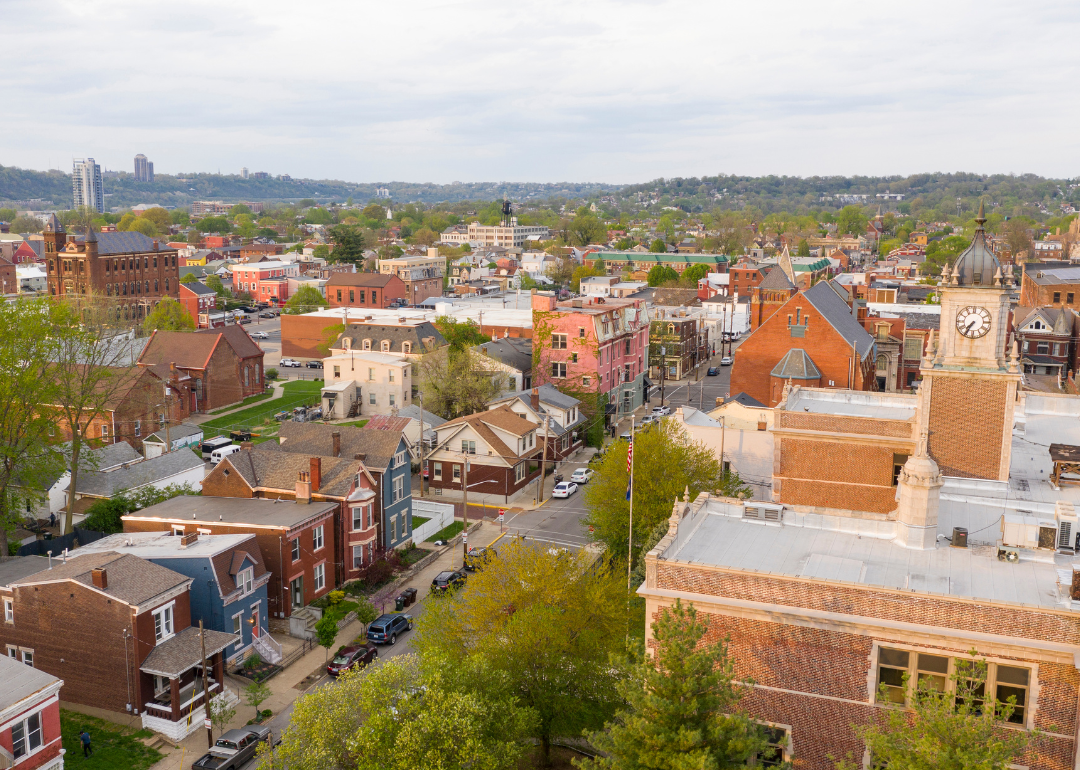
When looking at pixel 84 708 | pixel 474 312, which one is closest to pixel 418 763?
pixel 84 708

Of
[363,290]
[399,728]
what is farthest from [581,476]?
[363,290]

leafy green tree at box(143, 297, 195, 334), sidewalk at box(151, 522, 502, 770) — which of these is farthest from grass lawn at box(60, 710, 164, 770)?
leafy green tree at box(143, 297, 195, 334)

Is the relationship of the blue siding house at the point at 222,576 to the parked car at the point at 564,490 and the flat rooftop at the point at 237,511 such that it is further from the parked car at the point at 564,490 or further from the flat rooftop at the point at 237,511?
the parked car at the point at 564,490

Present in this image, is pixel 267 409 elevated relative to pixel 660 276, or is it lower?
lower

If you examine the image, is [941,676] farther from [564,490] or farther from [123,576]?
[564,490]

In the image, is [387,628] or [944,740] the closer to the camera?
[944,740]

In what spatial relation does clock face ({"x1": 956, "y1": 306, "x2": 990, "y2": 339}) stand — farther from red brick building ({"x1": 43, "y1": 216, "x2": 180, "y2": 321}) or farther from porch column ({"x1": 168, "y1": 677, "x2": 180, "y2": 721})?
red brick building ({"x1": 43, "y1": 216, "x2": 180, "y2": 321})

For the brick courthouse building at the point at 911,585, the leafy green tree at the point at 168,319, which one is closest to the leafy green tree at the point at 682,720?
the brick courthouse building at the point at 911,585
